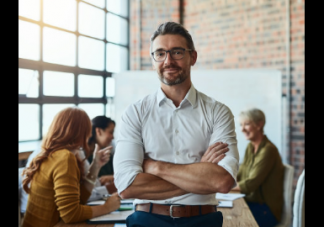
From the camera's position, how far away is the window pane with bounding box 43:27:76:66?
7.63 feet

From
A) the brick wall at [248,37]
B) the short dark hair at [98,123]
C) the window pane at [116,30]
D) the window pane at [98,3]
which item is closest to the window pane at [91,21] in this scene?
the window pane at [98,3]

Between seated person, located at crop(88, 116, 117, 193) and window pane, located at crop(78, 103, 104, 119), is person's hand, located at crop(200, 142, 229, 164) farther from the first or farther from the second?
seated person, located at crop(88, 116, 117, 193)

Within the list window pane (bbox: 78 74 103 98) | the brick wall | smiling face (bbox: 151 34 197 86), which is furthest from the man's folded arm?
the brick wall

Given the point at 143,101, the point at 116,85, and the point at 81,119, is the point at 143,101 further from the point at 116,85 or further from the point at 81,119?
the point at 116,85

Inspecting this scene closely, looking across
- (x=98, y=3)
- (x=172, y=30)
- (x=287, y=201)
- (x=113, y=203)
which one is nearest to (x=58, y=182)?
(x=113, y=203)

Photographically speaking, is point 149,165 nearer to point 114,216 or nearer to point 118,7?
point 114,216

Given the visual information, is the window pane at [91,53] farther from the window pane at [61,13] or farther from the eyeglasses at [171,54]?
the eyeglasses at [171,54]

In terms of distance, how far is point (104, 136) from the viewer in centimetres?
315

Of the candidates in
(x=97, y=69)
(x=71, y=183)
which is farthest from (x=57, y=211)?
(x=97, y=69)

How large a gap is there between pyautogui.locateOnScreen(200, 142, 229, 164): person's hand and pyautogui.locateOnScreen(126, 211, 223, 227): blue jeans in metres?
0.28

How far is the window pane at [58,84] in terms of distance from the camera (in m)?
2.30

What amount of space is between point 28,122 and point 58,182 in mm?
383

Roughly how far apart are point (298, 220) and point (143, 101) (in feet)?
5.66

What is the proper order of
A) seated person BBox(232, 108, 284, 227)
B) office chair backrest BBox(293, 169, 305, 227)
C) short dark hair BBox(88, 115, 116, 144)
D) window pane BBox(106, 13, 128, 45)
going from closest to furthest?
1. office chair backrest BBox(293, 169, 305, 227)
2. short dark hair BBox(88, 115, 116, 144)
3. seated person BBox(232, 108, 284, 227)
4. window pane BBox(106, 13, 128, 45)
